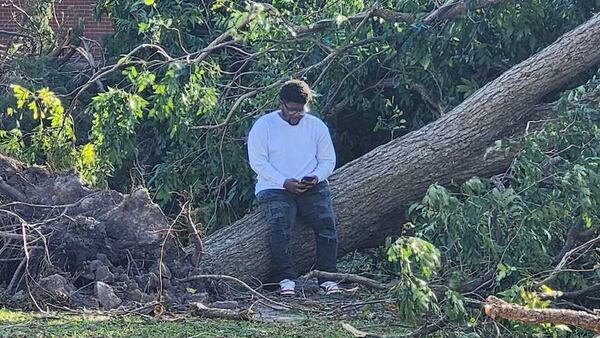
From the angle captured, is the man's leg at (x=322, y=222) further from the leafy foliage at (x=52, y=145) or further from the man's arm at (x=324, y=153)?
the leafy foliage at (x=52, y=145)

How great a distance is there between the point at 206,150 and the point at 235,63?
89 cm

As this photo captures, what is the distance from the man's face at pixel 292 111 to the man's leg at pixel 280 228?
516 mm

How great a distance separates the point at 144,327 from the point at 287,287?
1407mm

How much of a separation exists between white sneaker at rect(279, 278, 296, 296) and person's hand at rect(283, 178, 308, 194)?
583 mm

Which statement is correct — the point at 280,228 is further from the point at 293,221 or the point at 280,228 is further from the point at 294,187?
the point at 294,187

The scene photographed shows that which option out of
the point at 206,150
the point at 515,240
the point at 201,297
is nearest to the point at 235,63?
the point at 206,150

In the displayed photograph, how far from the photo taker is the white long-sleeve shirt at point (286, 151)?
6.69 m

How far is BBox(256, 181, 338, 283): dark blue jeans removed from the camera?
21.1ft

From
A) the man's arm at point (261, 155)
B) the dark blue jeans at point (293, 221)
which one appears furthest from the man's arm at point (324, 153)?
the man's arm at point (261, 155)

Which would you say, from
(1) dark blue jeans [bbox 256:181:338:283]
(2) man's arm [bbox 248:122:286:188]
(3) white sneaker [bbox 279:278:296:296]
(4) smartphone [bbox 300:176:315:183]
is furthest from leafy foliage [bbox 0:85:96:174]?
(3) white sneaker [bbox 279:278:296:296]

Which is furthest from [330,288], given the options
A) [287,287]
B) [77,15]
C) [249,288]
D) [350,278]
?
[77,15]

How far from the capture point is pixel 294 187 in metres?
6.58

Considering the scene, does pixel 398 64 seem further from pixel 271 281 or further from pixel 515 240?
pixel 515 240

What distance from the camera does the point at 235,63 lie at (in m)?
8.38
